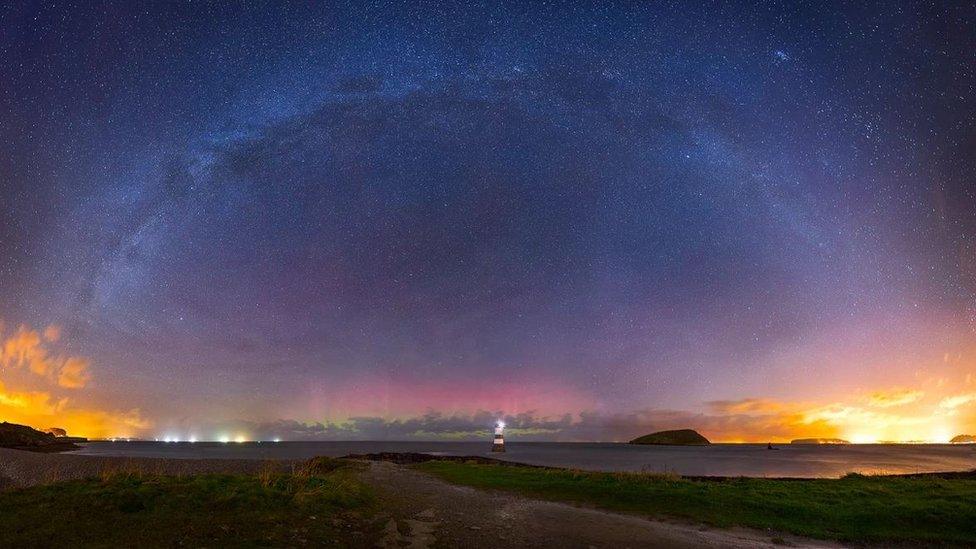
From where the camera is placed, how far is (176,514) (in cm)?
1338

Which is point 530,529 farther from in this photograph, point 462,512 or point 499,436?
point 499,436

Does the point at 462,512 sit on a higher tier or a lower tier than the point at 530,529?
lower

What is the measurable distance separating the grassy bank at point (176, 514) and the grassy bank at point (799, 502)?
12309 mm

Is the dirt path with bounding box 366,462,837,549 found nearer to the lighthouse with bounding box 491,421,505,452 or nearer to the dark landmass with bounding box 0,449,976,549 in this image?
the dark landmass with bounding box 0,449,976,549

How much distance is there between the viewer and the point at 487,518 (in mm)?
17859

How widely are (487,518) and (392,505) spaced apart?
4.21 m

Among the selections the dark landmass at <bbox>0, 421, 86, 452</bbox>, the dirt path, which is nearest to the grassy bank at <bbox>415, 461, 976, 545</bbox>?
the dirt path

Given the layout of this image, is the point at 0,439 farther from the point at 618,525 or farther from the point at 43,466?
the point at 618,525

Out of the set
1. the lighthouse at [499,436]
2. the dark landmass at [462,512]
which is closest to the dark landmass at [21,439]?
the lighthouse at [499,436]

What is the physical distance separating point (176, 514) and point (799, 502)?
76.5 ft

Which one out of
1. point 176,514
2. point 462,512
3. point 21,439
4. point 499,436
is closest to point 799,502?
point 462,512

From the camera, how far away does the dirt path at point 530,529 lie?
47.6 ft

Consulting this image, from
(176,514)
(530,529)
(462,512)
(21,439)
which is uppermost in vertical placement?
(176,514)

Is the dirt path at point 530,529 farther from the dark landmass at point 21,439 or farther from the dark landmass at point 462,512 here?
the dark landmass at point 21,439
